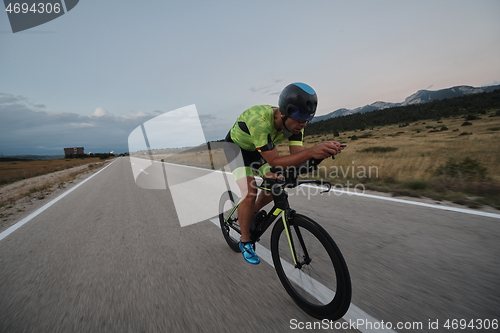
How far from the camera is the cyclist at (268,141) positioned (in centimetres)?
203

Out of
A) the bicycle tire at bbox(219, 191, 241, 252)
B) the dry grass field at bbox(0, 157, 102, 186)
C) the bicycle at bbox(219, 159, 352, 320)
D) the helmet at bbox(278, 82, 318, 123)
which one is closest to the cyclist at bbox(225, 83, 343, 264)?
the helmet at bbox(278, 82, 318, 123)

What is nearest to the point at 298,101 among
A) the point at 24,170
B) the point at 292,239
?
the point at 292,239

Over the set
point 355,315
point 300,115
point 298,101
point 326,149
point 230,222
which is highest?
point 298,101

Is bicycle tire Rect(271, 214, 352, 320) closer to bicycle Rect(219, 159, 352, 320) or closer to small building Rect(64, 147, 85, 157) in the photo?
bicycle Rect(219, 159, 352, 320)

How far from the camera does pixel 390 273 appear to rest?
237 centimetres

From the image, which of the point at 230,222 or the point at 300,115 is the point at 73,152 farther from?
the point at 300,115

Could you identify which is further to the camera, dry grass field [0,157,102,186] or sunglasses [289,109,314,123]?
dry grass field [0,157,102,186]

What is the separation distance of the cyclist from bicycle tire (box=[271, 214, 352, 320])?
46cm

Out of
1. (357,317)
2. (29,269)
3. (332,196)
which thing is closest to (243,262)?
(357,317)

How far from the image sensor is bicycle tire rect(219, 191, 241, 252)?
3181 mm

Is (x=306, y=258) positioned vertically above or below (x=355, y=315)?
above

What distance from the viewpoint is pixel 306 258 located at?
86.7 inches

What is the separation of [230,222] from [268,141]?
156cm

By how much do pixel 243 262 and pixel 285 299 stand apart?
0.80m
